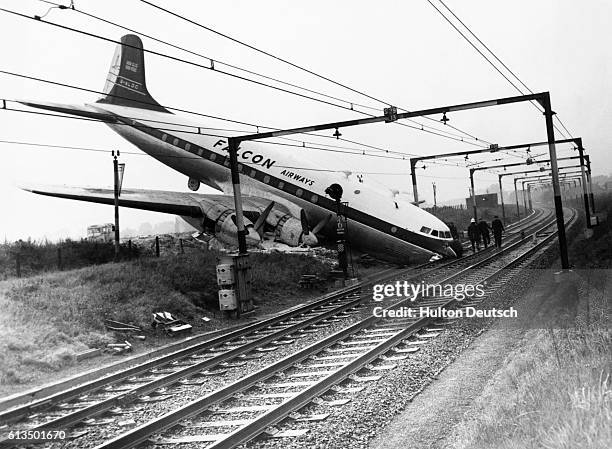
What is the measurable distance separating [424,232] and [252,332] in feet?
42.4

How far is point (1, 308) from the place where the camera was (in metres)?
14.5

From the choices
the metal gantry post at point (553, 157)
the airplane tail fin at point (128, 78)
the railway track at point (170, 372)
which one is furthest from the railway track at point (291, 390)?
the airplane tail fin at point (128, 78)

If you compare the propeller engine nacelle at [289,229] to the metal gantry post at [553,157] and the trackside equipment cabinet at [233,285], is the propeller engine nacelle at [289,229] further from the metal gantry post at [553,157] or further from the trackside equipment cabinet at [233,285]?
the metal gantry post at [553,157]

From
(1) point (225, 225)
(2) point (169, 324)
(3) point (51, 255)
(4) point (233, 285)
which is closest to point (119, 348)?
(2) point (169, 324)

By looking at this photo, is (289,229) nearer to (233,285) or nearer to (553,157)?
(233,285)

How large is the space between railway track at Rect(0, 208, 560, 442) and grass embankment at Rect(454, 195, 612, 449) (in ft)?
16.6

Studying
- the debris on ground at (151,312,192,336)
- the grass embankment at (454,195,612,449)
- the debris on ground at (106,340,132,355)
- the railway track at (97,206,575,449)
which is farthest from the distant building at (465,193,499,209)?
the debris on ground at (106,340,132,355)

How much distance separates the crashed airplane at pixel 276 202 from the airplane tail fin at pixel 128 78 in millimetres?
3822

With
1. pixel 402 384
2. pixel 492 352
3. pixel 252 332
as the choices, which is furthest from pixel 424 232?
pixel 402 384

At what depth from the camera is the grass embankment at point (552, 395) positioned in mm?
4797

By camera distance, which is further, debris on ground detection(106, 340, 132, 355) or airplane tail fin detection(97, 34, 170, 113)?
airplane tail fin detection(97, 34, 170, 113)

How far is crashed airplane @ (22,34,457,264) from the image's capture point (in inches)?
971

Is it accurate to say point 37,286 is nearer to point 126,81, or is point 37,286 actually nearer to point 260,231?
point 260,231

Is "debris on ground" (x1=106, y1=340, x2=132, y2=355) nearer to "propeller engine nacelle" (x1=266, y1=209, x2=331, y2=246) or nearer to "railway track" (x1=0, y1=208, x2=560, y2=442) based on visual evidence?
"railway track" (x1=0, y1=208, x2=560, y2=442)
